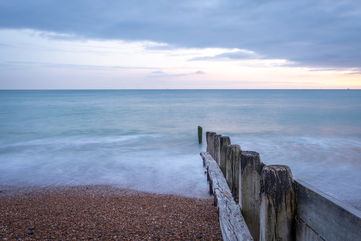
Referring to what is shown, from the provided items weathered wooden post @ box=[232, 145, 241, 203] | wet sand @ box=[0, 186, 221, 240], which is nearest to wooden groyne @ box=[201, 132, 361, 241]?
weathered wooden post @ box=[232, 145, 241, 203]

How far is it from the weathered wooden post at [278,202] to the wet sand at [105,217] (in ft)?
8.92

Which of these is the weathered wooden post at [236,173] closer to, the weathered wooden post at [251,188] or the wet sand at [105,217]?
the weathered wooden post at [251,188]

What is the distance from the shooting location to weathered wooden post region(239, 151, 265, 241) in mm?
2523

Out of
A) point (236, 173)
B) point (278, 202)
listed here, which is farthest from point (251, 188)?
point (236, 173)

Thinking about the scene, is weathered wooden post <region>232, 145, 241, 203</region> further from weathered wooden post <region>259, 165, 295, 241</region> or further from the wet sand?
weathered wooden post <region>259, 165, 295, 241</region>

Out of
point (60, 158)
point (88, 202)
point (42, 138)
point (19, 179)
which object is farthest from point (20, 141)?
point (88, 202)

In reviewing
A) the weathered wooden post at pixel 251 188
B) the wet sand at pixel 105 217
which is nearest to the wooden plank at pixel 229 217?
the weathered wooden post at pixel 251 188

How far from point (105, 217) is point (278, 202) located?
4.24 m

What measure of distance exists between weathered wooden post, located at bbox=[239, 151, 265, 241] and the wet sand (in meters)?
1.88

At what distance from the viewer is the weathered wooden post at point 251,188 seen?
8.28 ft

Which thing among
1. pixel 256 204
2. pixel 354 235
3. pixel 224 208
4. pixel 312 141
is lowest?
pixel 312 141

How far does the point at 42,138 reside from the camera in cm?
1825

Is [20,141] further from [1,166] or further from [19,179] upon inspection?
[19,179]

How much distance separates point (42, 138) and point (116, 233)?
15.6m
